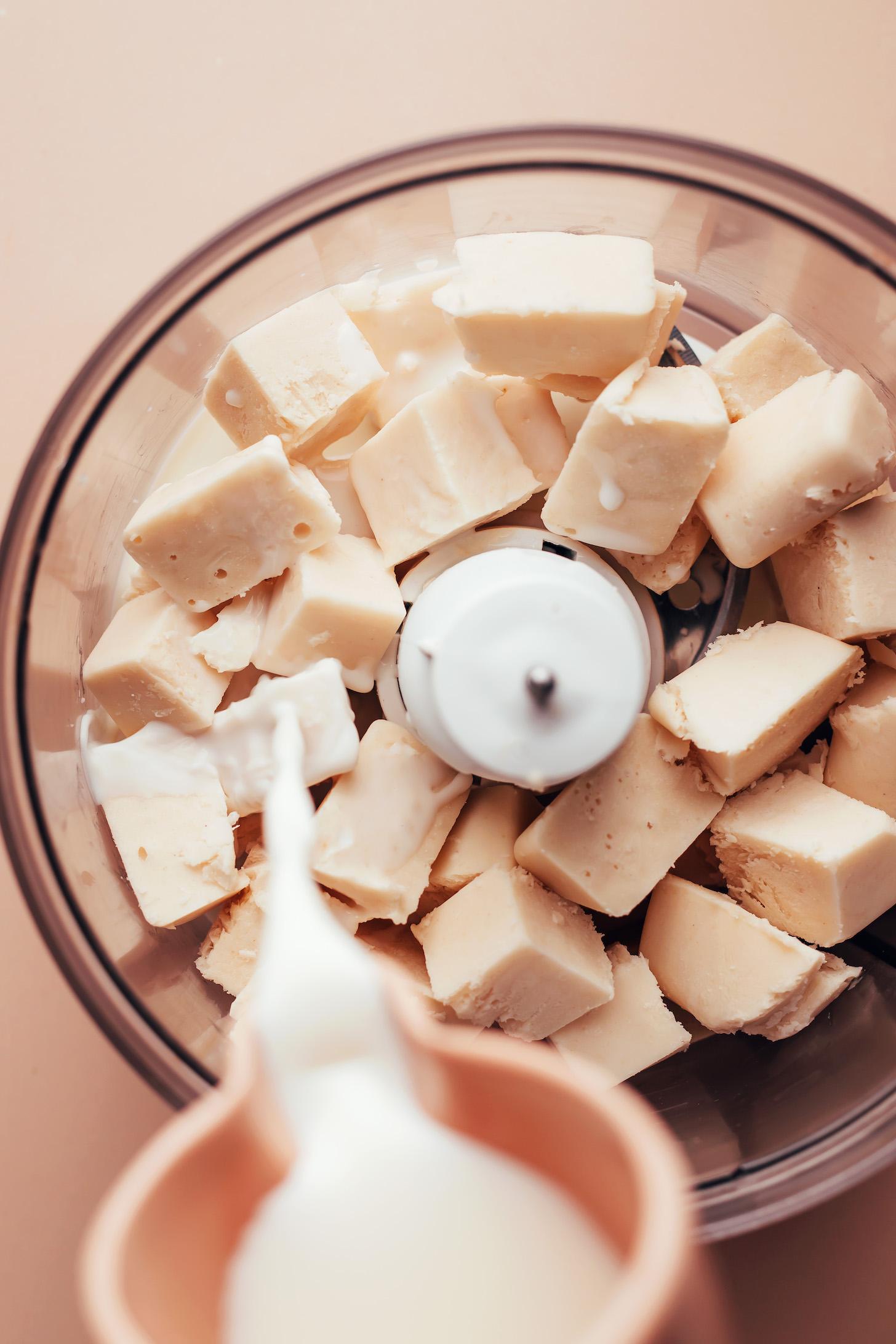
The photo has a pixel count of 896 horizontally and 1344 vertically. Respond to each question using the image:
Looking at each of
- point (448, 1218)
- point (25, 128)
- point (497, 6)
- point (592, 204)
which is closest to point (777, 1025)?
point (448, 1218)

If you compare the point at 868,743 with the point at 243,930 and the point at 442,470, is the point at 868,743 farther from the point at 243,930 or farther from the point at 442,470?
the point at 243,930

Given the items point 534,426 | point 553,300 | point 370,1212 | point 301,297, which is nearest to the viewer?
point 370,1212

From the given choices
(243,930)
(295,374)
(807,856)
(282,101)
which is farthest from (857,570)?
(282,101)

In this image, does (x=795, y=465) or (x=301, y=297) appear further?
(x=301, y=297)

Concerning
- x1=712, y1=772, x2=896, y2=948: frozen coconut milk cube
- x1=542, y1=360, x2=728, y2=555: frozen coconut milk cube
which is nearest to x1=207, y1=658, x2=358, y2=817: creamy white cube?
x1=542, y1=360, x2=728, y2=555: frozen coconut milk cube

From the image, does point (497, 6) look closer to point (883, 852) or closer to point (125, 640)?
point (125, 640)

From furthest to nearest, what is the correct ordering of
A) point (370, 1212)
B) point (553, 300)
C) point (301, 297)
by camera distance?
point (301, 297) < point (553, 300) < point (370, 1212)

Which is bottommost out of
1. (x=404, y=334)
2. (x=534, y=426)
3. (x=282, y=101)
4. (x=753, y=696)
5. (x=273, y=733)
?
(x=753, y=696)
